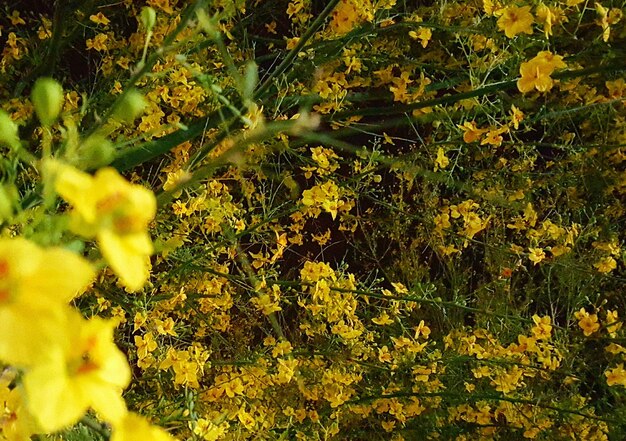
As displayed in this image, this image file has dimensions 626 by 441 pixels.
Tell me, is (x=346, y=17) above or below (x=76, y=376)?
below

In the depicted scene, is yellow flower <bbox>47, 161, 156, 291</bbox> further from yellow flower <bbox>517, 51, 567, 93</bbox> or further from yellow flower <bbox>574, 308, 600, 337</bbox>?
yellow flower <bbox>574, 308, 600, 337</bbox>

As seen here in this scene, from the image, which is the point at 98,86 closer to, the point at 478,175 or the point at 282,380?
the point at 282,380

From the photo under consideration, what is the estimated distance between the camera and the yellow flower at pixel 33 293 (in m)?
0.30

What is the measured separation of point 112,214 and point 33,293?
0.25ft

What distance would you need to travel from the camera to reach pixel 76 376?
365 mm

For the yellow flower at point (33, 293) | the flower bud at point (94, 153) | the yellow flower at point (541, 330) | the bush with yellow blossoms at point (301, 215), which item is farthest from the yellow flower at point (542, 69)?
the yellow flower at point (33, 293)

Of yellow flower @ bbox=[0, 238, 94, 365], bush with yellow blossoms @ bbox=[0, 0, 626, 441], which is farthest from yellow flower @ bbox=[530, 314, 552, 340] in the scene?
yellow flower @ bbox=[0, 238, 94, 365]

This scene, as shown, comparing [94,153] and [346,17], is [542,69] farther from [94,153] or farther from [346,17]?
[94,153]

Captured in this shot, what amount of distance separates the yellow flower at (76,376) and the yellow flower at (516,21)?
37.6 inches

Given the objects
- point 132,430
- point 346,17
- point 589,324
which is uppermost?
point 132,430

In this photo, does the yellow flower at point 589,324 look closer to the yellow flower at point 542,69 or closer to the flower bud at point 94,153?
the yellow flower at point 542,69

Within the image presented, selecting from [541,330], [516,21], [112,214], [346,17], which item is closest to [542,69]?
[516,21]

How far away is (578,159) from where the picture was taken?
2275mm

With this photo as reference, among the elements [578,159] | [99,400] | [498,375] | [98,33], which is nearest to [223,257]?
[98,33]
